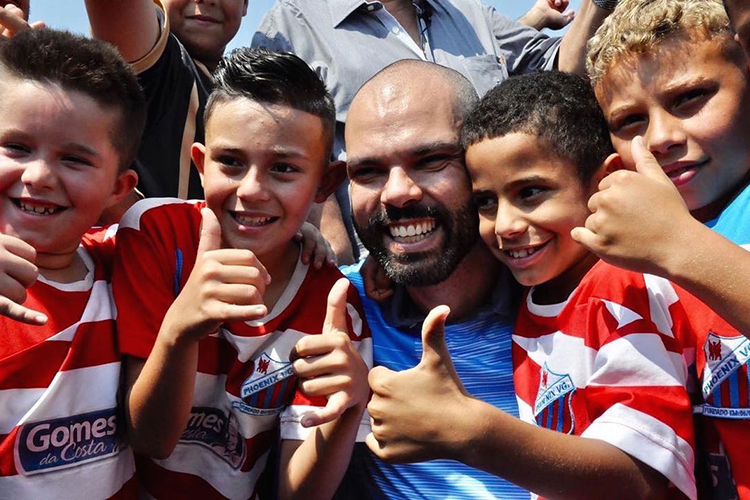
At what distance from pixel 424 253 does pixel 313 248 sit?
385 millimetres

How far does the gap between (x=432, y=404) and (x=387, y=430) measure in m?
0.14

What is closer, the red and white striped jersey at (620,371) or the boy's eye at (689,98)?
the red and white striped jersey at (620,371)

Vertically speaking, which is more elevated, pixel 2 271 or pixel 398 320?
pixel 2 271

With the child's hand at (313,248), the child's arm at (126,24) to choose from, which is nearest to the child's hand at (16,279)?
the child's hand at (313,248)

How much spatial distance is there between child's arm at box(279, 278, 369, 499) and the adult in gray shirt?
3.88ft

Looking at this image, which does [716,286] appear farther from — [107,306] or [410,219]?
[107,306]

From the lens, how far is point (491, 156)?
2.34 meters

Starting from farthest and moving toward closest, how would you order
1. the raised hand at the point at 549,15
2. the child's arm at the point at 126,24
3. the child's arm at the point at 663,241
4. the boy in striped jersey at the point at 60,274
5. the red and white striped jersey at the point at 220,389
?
the raised hand at the point at 549,15 < the child's arm at the point at 126,24 < the red and white striped jersey at the point at 220,389 < the boy in striped jersey at the point at 60,274 < the child's arm at the point at 663,241

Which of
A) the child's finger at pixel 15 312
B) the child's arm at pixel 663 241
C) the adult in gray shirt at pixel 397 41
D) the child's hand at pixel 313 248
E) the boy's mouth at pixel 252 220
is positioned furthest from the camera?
the adult in gray shirt at pixel 397 41

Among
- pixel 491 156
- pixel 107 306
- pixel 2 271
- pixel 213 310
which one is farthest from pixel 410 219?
pixel 2 271

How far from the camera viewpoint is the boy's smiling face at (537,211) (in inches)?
88.7

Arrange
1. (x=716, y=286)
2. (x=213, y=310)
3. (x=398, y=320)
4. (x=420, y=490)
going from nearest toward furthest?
(x=716, y=286)
(x=213, y=310)
(x=420, y=490)
(x=398, y=320)

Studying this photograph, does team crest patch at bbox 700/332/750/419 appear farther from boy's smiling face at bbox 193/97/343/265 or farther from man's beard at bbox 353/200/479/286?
boy's smiling face at bbox 193/97/343/265

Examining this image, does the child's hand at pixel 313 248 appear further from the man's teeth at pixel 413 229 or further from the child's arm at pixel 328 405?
the child's arm at pixel 328 405
